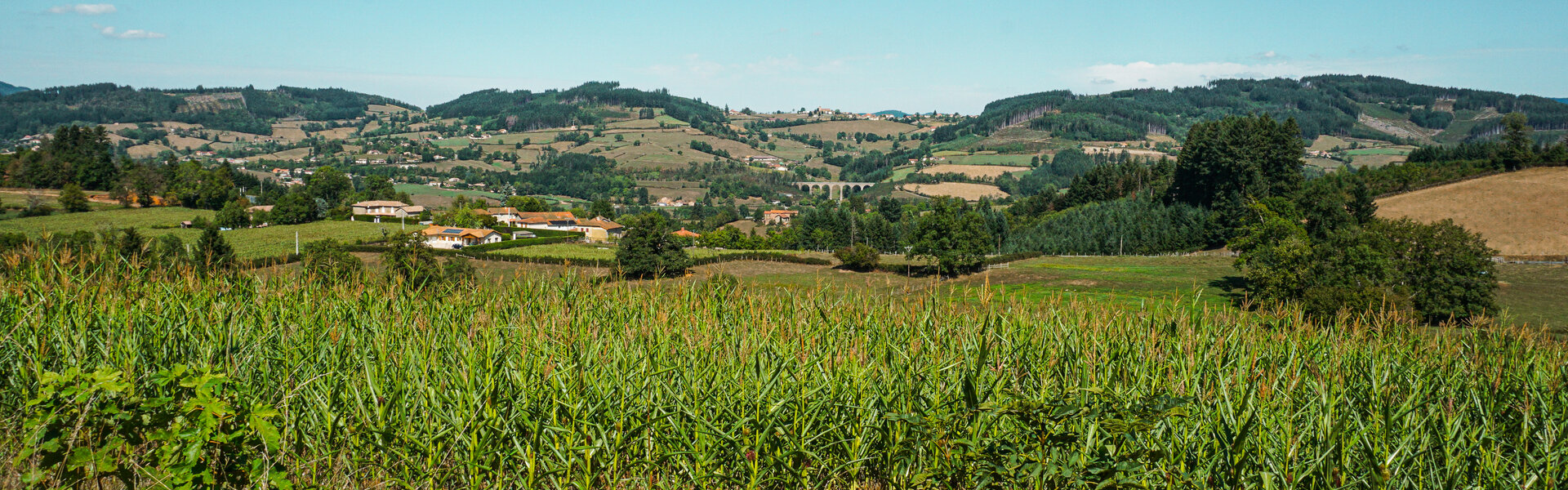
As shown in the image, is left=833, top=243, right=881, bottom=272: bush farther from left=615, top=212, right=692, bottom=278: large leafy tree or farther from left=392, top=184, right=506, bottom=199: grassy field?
left=392, top=184, right=506, bottom=199: grassy field

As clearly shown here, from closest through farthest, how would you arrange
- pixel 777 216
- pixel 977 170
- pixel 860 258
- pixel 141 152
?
pixel 860 258 → pixel 777 216 → pixel 977 170 → pixel 141 152

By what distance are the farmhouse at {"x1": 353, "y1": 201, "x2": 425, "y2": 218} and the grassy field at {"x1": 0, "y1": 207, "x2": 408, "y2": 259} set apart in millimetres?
11234

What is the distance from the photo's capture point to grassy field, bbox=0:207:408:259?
56.5m

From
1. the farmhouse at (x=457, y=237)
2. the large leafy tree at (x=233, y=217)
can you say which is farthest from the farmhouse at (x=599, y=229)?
the large leafy tree at (x=233, y=217)

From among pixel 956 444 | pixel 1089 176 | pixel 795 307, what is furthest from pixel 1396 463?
pixel 1089 176

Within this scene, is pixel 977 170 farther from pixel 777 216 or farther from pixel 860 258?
pixel 860 258

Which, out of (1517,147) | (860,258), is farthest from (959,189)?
(860,258)

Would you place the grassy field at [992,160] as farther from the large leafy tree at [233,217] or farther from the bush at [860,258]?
the large leafy tree at [233,217]

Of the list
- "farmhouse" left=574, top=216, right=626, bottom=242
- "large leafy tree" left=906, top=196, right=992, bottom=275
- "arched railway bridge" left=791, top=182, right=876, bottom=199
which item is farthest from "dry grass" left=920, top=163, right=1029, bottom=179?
"large leafy tree" left=906, top=196, right=992, bottom=275

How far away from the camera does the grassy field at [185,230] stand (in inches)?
2226

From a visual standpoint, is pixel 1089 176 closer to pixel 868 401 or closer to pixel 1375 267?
pixel 1375 267

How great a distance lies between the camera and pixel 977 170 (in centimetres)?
17812

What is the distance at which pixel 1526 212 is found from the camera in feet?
203

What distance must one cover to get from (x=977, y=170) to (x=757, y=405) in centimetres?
18007
